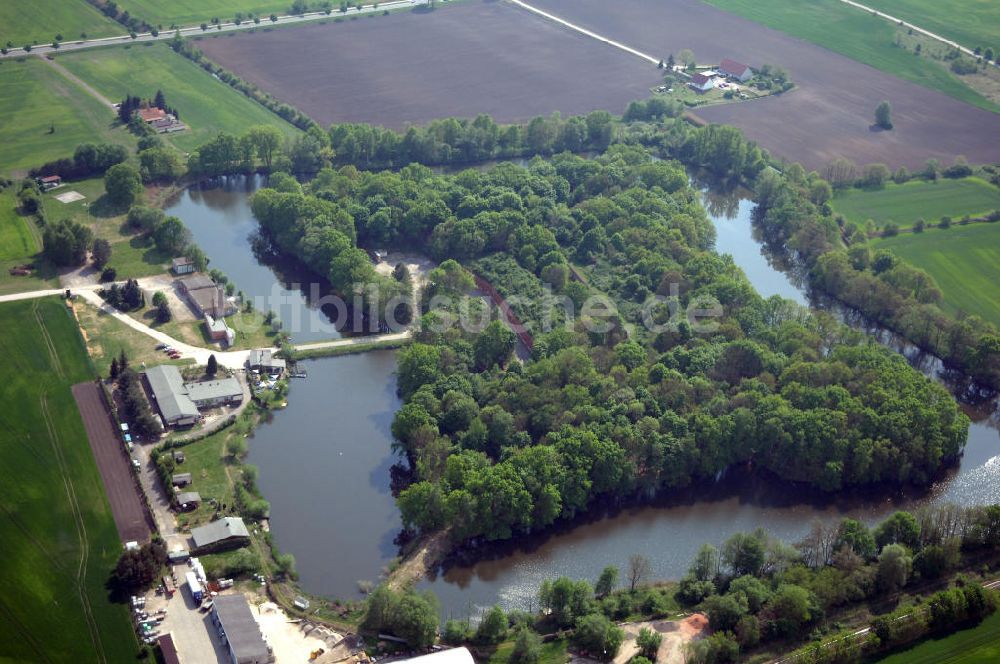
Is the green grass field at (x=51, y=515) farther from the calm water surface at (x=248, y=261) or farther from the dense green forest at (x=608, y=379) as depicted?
the dense green forest at (x=608, y=379)

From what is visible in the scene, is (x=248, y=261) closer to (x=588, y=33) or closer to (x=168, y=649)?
(x=168, y=649)

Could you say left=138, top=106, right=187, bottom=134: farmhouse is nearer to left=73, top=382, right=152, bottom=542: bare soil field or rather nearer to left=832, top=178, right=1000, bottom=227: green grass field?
left=73, top=382, right=152, bottom=542: bare soil field

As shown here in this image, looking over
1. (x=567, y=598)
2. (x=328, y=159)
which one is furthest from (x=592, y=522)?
(x=328, y=159)

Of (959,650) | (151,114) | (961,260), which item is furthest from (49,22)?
(959,650)

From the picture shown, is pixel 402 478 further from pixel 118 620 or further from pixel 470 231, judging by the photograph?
pixel 470 231

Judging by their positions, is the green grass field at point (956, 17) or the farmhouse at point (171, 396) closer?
the farmhouse at point (171, 396)

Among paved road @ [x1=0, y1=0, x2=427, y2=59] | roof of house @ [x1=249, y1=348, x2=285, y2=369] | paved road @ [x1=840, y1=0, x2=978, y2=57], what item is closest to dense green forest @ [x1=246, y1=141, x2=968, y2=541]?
roof of house @ [x1=249, y1=348, x2=285, y2=369]

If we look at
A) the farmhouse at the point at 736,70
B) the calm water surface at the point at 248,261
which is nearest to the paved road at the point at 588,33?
the farmhouse at the point at 736,70
